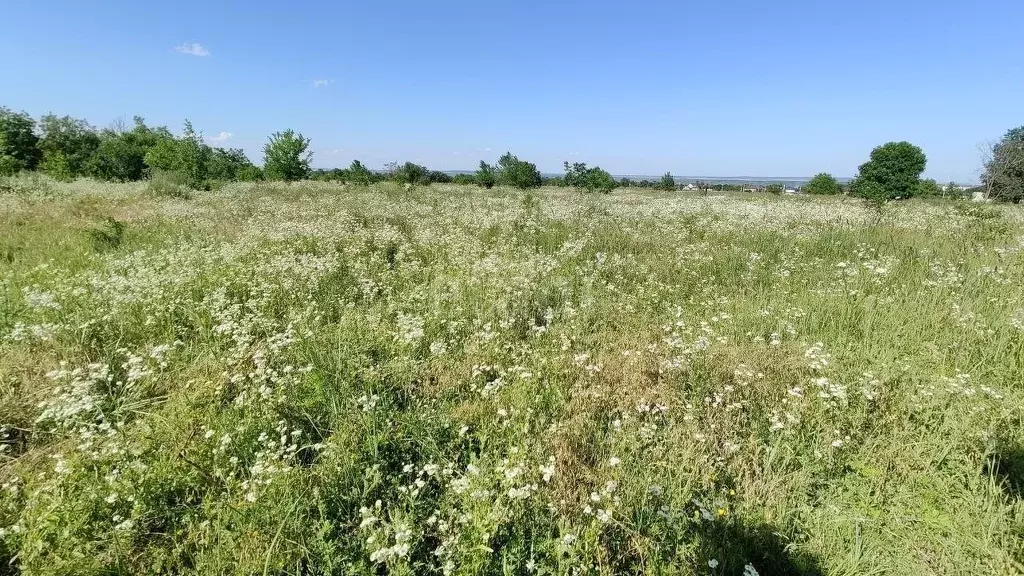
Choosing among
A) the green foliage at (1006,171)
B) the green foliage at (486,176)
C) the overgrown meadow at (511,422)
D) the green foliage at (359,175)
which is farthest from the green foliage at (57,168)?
the green foliage at (1006,171)

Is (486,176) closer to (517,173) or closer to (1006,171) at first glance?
(517,173)

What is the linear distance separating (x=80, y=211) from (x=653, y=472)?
18.4m

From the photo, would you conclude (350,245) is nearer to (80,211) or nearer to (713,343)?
(713,343)

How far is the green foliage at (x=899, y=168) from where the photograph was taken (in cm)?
3294

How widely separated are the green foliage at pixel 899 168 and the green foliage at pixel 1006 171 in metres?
5.90

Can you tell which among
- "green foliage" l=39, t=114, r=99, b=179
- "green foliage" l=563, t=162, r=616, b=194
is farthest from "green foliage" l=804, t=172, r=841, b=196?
"green foliage" l=39, t=114, r=99, b=179

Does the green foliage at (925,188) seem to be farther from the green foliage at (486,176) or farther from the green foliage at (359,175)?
the green foliage at (359,175)

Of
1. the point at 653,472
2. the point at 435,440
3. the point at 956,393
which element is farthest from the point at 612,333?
the point at 956,393

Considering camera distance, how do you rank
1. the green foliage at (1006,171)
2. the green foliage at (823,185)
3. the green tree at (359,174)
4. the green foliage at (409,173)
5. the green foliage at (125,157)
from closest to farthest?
the green foliage at (1006,171) < the green tree at (359,174) < the green foliage at (409,173) < the green foliage at (125,157) < the green foliage at (823,185)

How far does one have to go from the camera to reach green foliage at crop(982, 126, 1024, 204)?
25.6 metres

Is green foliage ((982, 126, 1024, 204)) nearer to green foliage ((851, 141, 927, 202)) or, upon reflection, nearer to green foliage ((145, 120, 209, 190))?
green foliage ((851, 141, 927, 202))

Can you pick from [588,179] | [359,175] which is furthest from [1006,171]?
[359,175]

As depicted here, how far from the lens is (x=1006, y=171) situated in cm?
2605

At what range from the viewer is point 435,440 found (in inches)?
121
